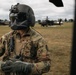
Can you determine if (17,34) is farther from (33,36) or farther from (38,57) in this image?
(38,57)

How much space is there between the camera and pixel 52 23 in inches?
2689

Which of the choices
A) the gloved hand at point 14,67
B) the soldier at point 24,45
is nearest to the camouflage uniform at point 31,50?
the soldier at point 24,45

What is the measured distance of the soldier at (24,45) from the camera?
2894mm

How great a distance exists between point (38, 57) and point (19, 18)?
0.56m

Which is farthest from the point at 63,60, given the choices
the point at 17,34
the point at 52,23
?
the point at 52,23

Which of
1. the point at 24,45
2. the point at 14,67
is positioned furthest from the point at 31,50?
the point at 14,67

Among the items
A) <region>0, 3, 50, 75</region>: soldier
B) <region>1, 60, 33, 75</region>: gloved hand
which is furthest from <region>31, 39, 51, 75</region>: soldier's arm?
<region>1, 60, 33, 75</region>: gloved hand

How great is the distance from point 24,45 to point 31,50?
0.38 ft

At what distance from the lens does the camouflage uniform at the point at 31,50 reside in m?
2.89

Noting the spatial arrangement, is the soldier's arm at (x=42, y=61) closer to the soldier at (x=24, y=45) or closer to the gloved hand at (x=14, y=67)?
the soldier at (x=24, y=45)

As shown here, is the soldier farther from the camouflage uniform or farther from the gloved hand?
the gloved hand

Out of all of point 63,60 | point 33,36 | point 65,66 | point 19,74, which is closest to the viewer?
point 19,74

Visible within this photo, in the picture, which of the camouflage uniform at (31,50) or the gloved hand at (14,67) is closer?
the gloved hand at (14,67)

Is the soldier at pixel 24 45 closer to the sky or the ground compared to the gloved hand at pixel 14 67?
closer to the sky
